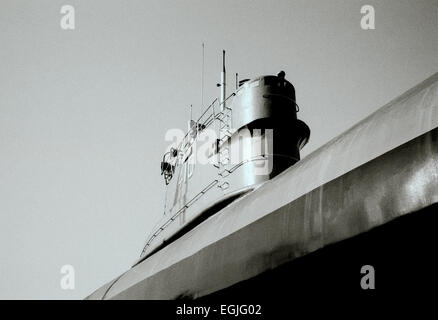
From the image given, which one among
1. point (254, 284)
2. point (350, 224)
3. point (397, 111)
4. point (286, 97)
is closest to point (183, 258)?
point (254, 284)

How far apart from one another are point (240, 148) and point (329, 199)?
3555 millimetres

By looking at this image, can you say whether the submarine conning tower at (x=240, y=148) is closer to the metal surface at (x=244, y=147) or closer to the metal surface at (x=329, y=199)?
the metal surface at (x=244, y=147)

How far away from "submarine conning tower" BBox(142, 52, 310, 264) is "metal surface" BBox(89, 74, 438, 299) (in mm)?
1782

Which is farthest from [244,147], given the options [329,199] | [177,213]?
[329,199]

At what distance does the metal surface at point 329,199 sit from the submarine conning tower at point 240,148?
1.78m

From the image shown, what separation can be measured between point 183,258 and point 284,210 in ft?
4.87

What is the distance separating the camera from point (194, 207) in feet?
21.9

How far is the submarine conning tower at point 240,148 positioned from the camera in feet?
20.0

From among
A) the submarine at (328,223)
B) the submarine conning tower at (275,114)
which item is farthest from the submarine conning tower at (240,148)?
the submarine at (328,223)

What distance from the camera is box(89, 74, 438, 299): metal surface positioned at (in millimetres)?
2443

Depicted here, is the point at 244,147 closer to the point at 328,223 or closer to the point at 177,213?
the point at 177,213

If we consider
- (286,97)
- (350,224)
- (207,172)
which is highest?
(286,97)

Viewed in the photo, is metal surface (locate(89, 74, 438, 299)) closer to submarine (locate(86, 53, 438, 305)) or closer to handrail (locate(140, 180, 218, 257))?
submarine (locate(86, 53, 438, 305))
